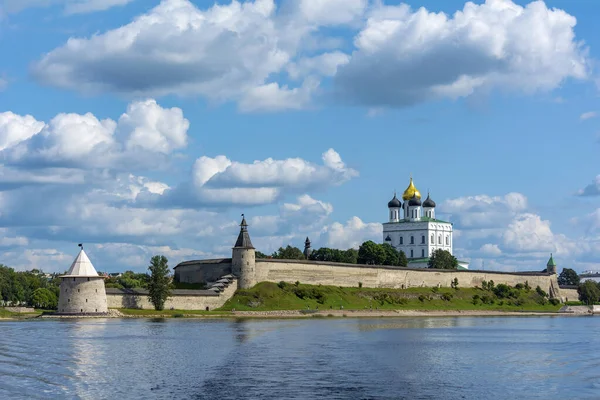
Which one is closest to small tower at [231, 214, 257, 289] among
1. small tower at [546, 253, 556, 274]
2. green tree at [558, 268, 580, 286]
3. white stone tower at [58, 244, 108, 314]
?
white stone tower at [58, 244, 108, 314]

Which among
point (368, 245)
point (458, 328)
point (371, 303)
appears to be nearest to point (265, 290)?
point (371, 303)

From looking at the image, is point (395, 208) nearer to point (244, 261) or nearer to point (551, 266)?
point (551, 266)

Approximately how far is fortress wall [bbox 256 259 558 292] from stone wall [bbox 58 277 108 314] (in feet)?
66.5

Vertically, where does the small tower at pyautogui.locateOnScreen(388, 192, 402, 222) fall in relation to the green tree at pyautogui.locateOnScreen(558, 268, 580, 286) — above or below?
above

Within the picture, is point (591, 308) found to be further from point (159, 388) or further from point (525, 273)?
point (159, 388)

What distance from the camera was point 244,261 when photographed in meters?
84.4

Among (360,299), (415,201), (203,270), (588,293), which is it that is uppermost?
(415,201)

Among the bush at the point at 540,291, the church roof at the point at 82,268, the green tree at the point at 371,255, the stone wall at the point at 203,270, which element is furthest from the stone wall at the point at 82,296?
the bush at the point at 540,291

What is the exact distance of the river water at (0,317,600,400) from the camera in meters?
27.7

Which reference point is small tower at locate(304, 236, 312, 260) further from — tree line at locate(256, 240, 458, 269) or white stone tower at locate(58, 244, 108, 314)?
white stone tower at locate(58, 244, 108, 314)

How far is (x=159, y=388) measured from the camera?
28078 millimetres

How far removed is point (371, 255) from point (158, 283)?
44366 mm

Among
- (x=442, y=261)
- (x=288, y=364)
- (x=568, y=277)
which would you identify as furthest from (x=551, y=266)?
(x=288, y=364)

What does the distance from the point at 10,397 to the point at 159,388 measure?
191 inches
